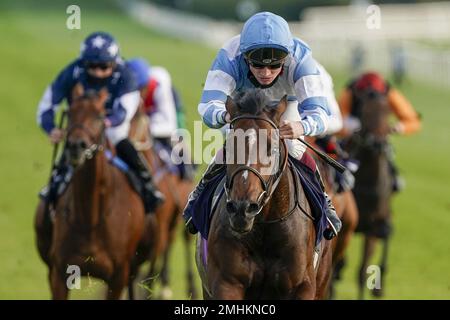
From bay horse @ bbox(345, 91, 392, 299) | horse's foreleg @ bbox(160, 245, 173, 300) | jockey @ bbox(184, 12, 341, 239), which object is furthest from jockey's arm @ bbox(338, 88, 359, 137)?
jockey @ bbox(184, 12, 341, 239)

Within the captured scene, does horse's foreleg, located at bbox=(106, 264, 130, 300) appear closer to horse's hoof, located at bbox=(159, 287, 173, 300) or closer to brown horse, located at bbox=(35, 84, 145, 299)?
brown horse, located at bbox=(35, 84, 145, 299)

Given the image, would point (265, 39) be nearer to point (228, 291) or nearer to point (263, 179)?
point (263, 179)

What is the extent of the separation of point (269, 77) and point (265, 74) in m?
0.05

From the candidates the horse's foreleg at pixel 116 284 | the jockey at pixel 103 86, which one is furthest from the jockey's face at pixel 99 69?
the horse's foreleg at pixel 116 284

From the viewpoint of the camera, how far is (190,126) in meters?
26.7

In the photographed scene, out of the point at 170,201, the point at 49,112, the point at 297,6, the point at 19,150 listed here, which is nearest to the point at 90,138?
the point at 49,112

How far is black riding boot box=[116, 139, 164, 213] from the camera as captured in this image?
10.7 metres

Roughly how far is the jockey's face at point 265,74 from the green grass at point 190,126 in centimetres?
372

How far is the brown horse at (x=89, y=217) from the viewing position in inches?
366

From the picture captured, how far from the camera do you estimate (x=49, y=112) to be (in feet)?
33.1

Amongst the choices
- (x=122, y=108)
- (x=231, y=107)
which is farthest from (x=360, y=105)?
(x=231, y=107)
